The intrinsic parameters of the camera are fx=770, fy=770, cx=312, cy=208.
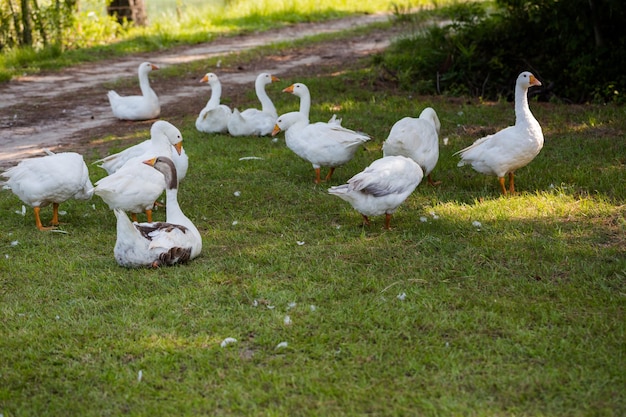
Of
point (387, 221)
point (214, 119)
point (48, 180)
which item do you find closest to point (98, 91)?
point (214, 119)

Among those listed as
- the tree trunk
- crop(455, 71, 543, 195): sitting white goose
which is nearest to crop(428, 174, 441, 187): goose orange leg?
crop(455, 71, 543, 195): sitting white goose

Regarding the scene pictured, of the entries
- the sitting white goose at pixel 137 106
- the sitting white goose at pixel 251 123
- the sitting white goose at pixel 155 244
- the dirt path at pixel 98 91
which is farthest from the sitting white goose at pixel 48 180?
the sitting white goose at pixel 137 106

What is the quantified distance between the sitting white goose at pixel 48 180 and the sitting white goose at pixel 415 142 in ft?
9.13

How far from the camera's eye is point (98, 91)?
526 inches

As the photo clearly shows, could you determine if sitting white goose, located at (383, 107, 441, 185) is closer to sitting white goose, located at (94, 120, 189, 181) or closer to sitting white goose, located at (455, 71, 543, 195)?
sitting white goose, located at (455, 71, 543, 195)

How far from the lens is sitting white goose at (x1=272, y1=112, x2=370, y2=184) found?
A: 7.65 meters

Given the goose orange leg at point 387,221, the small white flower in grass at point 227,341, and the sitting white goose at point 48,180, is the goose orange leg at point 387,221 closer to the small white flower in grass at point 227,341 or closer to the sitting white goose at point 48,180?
the small white flower in grass at point 227,341

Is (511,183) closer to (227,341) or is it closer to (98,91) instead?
(227,341)

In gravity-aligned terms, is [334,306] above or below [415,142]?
below

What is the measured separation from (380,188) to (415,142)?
3.77 ft

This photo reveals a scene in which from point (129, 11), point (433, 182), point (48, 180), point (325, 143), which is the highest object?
point (129, 11)

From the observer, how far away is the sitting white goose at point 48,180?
21.7ft

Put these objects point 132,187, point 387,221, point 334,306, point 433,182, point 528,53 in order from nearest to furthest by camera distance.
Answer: point 334,306 → point 132,187 → point 387,221 → point 433,182 → point 528,53

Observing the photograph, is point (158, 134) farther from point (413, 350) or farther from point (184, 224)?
point (413, 350)
